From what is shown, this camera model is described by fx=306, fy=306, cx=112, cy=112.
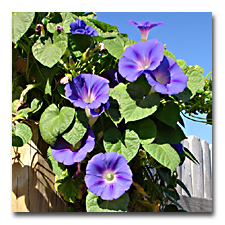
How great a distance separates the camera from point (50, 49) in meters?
1.12

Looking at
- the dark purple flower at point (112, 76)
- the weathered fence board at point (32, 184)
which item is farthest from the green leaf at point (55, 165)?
the dark purple flower at point (112, 76)

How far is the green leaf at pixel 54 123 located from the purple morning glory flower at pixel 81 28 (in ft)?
0.99

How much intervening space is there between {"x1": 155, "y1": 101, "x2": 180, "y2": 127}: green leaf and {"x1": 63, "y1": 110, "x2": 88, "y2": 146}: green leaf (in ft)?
0.88

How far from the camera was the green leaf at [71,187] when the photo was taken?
1.18m

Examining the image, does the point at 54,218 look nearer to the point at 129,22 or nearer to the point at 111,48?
the point at 111,48

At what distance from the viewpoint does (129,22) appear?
1251 millimetres

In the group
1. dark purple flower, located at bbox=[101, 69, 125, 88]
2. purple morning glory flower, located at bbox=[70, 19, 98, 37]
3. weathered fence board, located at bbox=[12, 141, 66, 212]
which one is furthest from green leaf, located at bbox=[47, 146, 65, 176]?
purple morning glory flower, located at bbox=[70, 19, 98, 37]

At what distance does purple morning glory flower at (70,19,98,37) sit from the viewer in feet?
3.81

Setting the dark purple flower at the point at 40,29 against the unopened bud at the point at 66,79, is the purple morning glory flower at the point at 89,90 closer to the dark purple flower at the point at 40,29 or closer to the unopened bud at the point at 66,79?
the unopened bud at the point at 66,79

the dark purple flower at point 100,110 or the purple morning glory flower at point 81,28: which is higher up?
the purple morning glory flower at point 81,28

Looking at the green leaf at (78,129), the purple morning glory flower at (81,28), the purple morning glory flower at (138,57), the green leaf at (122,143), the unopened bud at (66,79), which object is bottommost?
the green leaf at (122,143)
